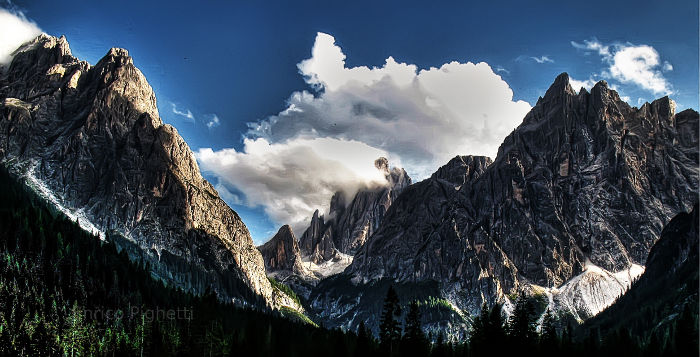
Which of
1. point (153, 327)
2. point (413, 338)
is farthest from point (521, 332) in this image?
point (153, 327)

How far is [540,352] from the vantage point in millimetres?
100250

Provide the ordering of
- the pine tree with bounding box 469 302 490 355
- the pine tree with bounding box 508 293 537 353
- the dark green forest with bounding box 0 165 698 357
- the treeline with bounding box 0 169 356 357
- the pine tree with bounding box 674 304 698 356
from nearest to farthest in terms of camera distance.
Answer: the pine tree with bounding box 508 293 537 353 < the pine tree with bounding box 469 302 490 355 < the dark green forest with bounding box 0 165 698 357 < the pine tree with bounding box 674 304 698 356 < the treeline with bounding box 0 169 356 357

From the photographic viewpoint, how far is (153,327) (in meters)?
150

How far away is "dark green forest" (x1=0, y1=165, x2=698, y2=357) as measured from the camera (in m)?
93.9

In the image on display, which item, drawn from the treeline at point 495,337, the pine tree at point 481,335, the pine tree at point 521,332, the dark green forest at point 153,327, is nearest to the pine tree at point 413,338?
the treeline at point 495,337

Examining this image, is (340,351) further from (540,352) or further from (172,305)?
(172,305)

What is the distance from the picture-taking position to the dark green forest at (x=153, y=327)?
93938 mm

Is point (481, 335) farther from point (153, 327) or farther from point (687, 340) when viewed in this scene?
point (153, 327)

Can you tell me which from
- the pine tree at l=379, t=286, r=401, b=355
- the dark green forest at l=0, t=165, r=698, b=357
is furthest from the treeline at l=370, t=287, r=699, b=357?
the dark green forest at l=0, t=165, r=698, b=357

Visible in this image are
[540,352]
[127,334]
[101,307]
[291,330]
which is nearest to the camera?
[540,352]

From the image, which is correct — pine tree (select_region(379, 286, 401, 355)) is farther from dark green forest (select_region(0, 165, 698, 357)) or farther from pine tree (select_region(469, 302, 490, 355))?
pine tree (select_region(469, 302, 490, 355))

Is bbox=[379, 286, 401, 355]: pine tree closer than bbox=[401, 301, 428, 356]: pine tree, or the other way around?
bbox=[379, 286, 401, 355]: pine tree

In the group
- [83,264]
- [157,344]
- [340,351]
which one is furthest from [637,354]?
[83,264]

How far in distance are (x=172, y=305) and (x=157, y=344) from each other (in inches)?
2860
